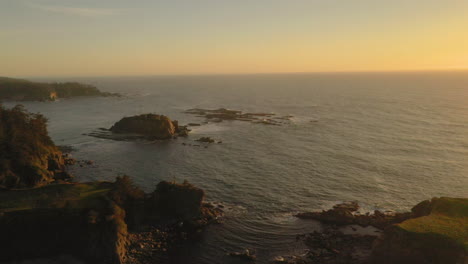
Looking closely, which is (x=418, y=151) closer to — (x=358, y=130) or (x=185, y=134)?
(x=358, y=130)

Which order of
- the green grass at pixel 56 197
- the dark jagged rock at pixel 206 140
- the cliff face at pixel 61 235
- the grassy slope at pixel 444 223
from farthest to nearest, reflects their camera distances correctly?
the dark jagged rock at pixel 206 140, the green grass at pixel 56 197, the cliff face at pixel 61 235, the grassy slope at pixel 444 223

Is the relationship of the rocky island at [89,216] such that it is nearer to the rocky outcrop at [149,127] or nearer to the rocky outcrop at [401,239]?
the rocky outcrop at [401,239]

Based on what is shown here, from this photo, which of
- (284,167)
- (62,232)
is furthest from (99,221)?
(284,167)

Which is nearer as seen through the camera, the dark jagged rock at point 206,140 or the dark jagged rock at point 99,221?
the dark jagged rock at point 99,221

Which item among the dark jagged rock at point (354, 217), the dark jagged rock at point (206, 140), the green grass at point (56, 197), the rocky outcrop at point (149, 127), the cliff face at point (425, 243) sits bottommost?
the dark jagged rock at point (354, 217)

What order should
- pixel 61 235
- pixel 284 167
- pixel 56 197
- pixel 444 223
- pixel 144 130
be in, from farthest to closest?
pixel 144 130, pixel 284 167, pixel 56 197, pixel 444 223, pixel 61 235

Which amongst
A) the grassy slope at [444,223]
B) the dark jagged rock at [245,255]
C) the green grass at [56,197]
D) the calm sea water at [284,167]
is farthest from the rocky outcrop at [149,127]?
the grassy slope at [444,223]

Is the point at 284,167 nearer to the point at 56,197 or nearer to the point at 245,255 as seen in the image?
the point at 245,255
